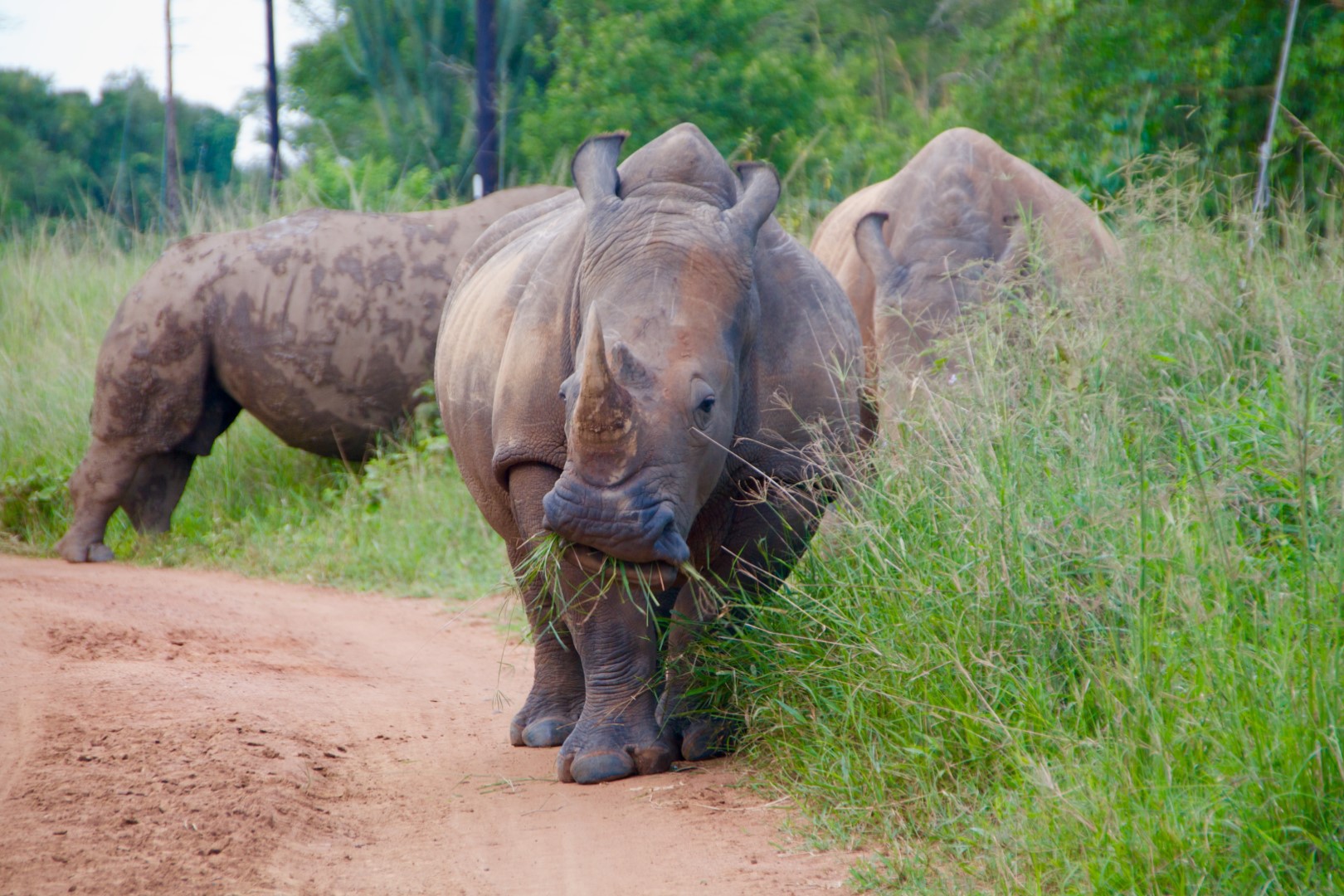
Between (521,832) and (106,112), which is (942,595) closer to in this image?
(521,832)

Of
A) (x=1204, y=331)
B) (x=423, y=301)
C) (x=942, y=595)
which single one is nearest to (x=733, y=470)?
(x=942, y=595)

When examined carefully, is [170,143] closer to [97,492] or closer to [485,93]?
[485,93]

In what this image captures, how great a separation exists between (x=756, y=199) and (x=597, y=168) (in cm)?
50

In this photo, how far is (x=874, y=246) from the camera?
7.18 m

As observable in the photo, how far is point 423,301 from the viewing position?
9.69 meters

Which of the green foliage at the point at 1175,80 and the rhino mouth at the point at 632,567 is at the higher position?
the green foliage at the point at 1175,80

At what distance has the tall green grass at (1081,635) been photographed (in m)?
3.00

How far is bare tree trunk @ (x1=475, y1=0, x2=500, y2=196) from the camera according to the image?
14.0 m

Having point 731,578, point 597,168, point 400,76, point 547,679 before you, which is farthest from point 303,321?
point 400,76

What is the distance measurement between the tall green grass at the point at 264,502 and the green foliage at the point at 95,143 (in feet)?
49.6

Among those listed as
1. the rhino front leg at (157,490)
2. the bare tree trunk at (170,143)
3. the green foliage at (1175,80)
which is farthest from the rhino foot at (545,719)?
the bare tree trunk at (170,143)

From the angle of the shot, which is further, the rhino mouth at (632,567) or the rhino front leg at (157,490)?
the rhino front leg at (157,490)

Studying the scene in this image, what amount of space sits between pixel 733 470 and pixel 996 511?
0.92 metres

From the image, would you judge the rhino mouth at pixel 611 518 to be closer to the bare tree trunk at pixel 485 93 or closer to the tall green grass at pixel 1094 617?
the tall green grass at pixel 1094 617
